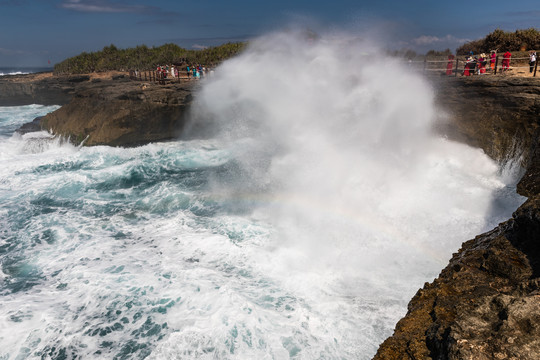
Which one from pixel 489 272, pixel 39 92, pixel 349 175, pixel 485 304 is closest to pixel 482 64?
A: pixel 349 175

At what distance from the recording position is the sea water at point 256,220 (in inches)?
233

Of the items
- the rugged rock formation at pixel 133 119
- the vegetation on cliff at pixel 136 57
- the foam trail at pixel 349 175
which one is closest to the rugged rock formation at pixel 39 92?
the vegetation on cliff at pixel 136 57

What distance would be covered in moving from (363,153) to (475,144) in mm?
4132

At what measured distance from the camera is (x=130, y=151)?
17969mm

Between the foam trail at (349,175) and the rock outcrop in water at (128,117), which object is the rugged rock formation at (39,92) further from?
the foam trail at (349,175)

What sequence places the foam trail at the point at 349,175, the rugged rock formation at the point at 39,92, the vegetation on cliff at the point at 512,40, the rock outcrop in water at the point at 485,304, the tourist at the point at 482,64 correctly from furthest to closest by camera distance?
the rugged rock formation at the point at 39,92
the vegetation on cliff at the point at 512,40
the tourist at the point at 482,64
the foam trail at the point at 349,175
the rock outcrop in water at the point at 485,304

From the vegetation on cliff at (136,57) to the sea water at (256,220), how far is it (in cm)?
2614

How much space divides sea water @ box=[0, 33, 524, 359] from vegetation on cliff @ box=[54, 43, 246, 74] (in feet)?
85.8

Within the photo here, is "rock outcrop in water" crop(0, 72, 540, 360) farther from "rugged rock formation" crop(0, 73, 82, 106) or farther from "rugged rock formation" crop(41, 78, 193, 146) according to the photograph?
"rugged rock formation" crop(0, 73, 82, 106)

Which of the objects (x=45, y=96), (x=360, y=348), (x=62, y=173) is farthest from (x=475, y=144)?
(x=45, y=96)

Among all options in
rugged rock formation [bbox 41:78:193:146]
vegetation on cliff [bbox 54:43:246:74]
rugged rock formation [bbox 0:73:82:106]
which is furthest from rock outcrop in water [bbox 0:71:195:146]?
vegetation on cliff [bbox 54:43:246:74]

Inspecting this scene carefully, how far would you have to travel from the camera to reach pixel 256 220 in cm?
1022

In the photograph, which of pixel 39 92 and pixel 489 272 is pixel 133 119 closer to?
pixel 489 272

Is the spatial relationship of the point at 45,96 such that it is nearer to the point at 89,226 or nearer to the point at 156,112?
the point at 156,112
